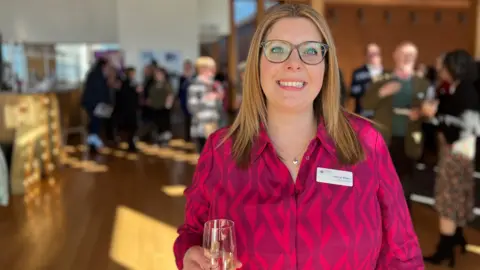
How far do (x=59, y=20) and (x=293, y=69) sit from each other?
570 inches

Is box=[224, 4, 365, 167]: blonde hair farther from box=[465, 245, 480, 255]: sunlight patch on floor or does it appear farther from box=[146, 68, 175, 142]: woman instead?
box=[146, 68, 175, 142]: woman

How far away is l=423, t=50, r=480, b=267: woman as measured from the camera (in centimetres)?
368

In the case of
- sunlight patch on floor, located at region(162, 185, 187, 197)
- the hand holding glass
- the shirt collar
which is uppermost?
the shirt collar

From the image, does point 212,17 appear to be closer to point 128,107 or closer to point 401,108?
point 128,107

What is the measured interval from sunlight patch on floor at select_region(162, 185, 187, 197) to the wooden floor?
4 cm

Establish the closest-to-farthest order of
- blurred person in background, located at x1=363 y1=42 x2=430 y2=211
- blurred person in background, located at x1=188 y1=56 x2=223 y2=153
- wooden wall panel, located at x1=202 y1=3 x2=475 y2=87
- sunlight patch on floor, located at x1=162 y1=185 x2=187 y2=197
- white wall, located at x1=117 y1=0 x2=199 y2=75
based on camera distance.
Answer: blurred person in background, located at x1=363 y1=42 x2=430 y2=211 → blurred person in background, located at x1=188 y1=56 x2=223 y2=153 → sunlight patch on floor, located at x1=162 y1=185 x2=187 y2=197 → wooden wall panel, located at x1=202 y1=3 x2=475 y2=87 → white wall, located at x1=117 y1=0 x2=199 y2=75

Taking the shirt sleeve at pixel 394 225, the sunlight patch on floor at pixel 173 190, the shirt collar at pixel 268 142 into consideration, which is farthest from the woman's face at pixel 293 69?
the sunlight patch on floor at pixel 173 190

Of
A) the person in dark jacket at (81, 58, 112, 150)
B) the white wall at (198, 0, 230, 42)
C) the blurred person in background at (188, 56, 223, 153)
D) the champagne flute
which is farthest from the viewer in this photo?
the white wall at (198, 0, 230, 42)

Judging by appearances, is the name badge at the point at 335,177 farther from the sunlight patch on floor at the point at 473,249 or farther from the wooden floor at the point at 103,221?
the sunlight patch on floor at the point at 473,249

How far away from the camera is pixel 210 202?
140 centimetres

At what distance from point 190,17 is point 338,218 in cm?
1300

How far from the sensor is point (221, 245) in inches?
47.1

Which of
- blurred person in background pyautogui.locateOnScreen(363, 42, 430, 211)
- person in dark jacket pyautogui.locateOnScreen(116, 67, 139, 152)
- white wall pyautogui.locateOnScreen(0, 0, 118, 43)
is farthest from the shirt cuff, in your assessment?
white wall pyautogui.locateOnScreen(0, 0, 118, 43)

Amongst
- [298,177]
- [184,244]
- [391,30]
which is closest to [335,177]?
[298,177]
